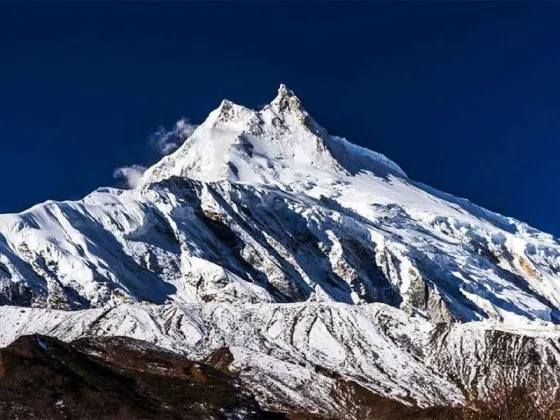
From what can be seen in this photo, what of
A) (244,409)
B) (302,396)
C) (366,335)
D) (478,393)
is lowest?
(244,409)

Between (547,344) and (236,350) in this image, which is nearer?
(236,350)

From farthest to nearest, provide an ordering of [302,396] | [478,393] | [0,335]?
[0,335] < [478,393] < [302,396]

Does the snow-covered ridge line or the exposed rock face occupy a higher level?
the snow-covered ridge line

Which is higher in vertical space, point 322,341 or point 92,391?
point 322,341

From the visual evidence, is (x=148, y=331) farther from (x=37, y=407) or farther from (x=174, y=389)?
(x=37, y=407)

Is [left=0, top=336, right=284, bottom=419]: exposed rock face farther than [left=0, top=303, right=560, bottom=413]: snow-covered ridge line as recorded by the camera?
No

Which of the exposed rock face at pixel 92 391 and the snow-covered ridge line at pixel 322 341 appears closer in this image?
the exposed rock face at pixel 92 391

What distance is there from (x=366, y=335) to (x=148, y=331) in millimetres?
45250

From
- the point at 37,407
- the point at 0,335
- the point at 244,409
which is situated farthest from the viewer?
the point at 0,335

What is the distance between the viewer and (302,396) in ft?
475

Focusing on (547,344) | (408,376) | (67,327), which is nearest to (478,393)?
(408,376)

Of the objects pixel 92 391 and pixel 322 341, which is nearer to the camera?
pixel 92 391

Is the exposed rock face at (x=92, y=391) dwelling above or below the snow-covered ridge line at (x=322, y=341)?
below

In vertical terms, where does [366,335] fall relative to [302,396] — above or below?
above
